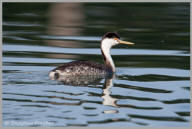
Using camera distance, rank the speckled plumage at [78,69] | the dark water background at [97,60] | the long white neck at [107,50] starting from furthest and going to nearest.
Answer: the long white neck at [107,50] → the speckled plumage at [78,69] → the dark water background at [97,60]

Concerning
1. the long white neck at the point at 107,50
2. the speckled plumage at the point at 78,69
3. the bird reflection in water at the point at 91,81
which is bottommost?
the bird reflection in water at the point at 91,81

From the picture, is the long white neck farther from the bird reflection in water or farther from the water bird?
the bird reflection in water

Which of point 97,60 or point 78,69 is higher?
point 97,60

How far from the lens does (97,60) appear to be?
16.8m

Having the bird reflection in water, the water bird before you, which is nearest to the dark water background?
the bird reflection in water

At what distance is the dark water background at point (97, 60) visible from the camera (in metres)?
9.81

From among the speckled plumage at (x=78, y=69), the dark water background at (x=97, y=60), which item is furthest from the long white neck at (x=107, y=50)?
the speckled plumage at (x=78, y=69)

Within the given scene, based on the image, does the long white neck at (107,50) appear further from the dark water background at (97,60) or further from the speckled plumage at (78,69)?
the speckled plumage at (78,69)

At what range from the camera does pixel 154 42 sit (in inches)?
765

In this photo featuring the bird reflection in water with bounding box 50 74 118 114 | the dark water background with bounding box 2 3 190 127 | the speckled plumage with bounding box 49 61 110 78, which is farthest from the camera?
the speckled plumage with bounding box 49 61 110 78

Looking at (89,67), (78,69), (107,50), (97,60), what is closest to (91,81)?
(78,69)

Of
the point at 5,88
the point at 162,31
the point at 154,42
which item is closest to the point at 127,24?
the point at 162,31

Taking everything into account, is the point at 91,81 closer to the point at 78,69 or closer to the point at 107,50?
the point at 78,69

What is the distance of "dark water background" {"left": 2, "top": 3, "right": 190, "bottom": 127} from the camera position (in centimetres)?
981
